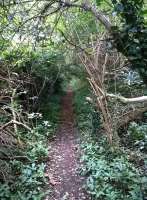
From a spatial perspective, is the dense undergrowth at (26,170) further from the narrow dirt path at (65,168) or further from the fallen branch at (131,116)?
the fallen branch at (131,116)

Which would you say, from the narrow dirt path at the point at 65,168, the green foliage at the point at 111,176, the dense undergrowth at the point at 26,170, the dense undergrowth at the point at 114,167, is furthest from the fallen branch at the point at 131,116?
the dense undergrowth at the point at 26,170

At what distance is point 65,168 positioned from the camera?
6.98 m

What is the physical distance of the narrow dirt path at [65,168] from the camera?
5.89 metres

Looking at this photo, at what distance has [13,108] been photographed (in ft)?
26.6

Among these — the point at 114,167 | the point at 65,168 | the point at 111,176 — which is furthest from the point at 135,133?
the point at 111,176

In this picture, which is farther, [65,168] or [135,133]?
[135,133]

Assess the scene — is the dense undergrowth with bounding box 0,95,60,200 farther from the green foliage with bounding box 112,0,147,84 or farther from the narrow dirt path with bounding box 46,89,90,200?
the green foliage with bounding box 112,0,147,84

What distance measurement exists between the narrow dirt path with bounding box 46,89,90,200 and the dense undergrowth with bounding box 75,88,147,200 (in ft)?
0.68

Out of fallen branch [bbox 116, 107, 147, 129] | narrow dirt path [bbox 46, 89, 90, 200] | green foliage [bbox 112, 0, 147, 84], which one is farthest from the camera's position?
fallen branch [bbox 116, 107, 147, 129]

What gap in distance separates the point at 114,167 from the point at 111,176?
357mm

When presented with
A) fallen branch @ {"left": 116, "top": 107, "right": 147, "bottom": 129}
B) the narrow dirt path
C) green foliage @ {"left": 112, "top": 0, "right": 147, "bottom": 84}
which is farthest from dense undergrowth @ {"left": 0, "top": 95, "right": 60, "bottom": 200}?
green foliage @ {"left": 112, "top": 0, "right": 147, "bottom": 84}

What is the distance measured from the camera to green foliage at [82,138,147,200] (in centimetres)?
530

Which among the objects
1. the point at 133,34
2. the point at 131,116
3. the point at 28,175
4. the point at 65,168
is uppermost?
the point at 133,34

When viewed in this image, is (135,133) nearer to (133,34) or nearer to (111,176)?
(111,176)
